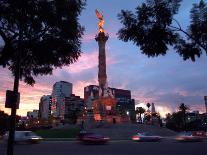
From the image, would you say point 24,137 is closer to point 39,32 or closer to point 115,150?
point 115,150

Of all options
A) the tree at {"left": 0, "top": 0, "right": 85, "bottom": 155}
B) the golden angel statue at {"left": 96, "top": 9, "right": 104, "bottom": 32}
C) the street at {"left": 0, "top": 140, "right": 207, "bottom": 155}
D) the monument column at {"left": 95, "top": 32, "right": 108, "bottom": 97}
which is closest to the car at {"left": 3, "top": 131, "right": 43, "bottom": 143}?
the street at {"left": 0, "top": 140, "right": 207, "bottom": 155}

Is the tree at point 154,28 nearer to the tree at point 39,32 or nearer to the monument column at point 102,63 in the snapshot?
the tree at point 39,32

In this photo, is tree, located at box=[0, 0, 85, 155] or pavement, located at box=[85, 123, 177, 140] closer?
tree, located at box=[0, 0, 85, 155]

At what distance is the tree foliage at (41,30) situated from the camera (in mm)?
13070

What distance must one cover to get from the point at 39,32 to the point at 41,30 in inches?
7.0

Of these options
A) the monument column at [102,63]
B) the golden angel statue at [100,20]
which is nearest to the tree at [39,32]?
the monument column at [102,63]

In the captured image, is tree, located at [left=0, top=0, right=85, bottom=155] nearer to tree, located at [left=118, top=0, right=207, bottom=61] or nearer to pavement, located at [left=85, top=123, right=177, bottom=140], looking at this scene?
Result: tree, located at [left=118, top=0, right=207, bottom=61]

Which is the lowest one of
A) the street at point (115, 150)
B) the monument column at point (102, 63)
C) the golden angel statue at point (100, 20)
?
the street at point (115, 150)

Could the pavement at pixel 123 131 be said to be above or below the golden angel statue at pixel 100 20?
below

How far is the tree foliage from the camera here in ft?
42.9

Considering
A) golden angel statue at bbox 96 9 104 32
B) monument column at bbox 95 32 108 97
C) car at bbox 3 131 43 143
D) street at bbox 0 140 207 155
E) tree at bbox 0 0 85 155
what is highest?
golden angel statue at bbox 96 9 104 32

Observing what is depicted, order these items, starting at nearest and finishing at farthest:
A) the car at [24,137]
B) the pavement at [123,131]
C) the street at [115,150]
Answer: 1. the street at [115,150]
2. the car at [24,137]
3. the pavement at [123,131]

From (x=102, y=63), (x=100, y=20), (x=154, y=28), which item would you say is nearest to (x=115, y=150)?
(x=154, y=28)

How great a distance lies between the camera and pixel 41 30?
13.9 metres
